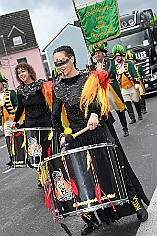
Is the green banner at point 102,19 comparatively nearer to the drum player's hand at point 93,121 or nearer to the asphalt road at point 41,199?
the asphalt road at point 41,199

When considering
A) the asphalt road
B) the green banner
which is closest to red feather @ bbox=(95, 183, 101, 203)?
the asphalt road

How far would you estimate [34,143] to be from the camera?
5.98 m

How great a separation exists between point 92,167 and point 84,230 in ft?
3.36

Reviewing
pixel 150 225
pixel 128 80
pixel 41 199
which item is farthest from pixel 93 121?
pixel 128 80

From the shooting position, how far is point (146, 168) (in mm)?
6707

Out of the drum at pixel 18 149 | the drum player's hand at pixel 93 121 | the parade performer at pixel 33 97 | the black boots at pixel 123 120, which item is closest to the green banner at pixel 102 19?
the black boots at pixel 123 120

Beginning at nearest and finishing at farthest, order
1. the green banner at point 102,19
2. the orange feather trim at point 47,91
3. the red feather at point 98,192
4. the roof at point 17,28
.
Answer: the red feather at point 98,192, the orange feather trim at point 47,91, the green banner at point 102,19, the roof at point 17,28

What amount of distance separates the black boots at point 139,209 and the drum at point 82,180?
0.44 metres

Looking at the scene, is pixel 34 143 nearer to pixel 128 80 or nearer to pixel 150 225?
pixel 150 225

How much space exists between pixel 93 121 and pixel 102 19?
12557 mm

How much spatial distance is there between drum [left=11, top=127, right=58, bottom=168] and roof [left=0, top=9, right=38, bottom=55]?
49.3 meters

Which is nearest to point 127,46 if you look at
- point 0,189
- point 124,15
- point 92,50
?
point 124,15

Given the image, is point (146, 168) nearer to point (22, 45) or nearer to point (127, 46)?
point (127, 46)

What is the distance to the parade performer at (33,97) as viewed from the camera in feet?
21.2
